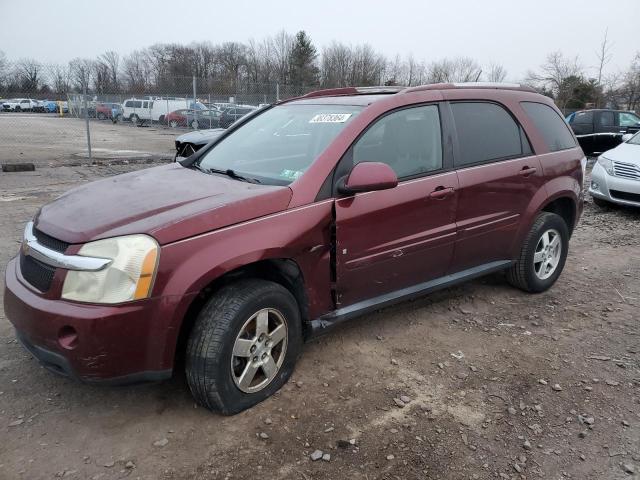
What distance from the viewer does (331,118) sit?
3.43 metres

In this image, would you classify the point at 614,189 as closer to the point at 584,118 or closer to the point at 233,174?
the point at 233,174

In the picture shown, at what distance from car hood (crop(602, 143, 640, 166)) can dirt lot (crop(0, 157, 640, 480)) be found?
491 cm

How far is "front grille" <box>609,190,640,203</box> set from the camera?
785 cm

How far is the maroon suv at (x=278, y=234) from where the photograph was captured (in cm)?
244

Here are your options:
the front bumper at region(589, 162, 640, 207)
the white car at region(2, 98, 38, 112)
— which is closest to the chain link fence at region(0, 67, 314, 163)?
the white car at region(2, 98, 38, 112)

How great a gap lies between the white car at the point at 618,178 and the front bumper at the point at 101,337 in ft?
25.8

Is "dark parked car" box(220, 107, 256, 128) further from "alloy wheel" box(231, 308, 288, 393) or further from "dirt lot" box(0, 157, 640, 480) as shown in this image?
"alloy wheel" box(231, 308, 288, 393)

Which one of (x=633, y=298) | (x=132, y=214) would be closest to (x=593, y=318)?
(x=633, y=298)

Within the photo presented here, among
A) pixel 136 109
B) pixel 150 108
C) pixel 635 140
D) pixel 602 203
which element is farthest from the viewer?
pixel 136 109

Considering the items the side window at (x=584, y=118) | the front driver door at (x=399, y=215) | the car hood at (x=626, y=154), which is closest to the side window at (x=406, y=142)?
the front driver door at (x=399, y=215)

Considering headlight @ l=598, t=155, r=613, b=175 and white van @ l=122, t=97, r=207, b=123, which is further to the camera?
white van @ l=122, t=97, r=207, b=123

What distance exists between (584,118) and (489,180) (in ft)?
44.1

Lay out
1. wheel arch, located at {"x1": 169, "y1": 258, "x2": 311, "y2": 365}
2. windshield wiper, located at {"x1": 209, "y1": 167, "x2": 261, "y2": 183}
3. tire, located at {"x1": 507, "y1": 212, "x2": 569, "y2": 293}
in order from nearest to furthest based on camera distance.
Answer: wheel arch, located at {"x1": 169, "y1": 258, "x2": 311, "y2": 365}
windshield wiper, located at {"x1": 209, "y1": 167, "x2": 261, "y2": 183}
tire, located at {"x1": 507, "y1": 212, "x2": 569, "y2": 293}

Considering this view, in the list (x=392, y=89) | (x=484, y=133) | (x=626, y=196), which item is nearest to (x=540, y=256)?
(x=484, y=133)
